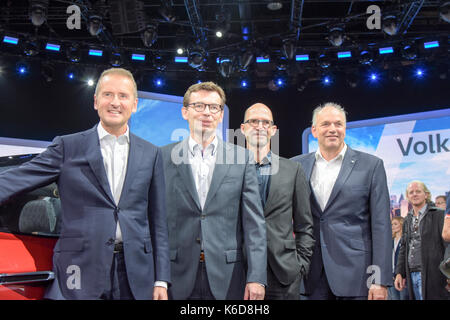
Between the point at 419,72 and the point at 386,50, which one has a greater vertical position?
the point at 386,50

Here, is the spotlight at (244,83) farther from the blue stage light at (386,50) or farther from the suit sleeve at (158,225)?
the suit sleeve at (158,225)

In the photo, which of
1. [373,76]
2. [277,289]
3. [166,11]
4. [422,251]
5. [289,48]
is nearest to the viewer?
[277,289]

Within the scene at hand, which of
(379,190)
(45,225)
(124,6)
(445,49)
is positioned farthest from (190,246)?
(445,49)

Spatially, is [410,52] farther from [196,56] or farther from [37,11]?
[37,11]

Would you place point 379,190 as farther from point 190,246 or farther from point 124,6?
point 124,6

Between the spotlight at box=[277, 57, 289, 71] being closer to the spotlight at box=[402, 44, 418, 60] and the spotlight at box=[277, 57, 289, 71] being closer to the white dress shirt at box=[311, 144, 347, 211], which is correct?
the spotlight at box=[402, 44, 418, 60]

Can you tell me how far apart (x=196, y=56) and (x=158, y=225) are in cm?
573

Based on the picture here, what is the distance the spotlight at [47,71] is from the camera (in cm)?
790

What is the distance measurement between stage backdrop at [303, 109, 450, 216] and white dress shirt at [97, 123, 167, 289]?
6822mm

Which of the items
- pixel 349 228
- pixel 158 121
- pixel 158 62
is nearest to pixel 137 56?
pixel 158 62

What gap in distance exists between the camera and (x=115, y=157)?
224 cm

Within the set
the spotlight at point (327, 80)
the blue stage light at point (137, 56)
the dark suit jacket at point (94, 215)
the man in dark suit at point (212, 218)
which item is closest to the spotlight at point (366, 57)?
the spotlight at point (327, 80)

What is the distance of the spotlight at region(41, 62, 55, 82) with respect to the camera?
7.90m

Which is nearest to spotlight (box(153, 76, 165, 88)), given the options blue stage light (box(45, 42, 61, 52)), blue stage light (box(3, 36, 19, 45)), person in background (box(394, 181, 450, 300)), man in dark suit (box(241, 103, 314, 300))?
blue stage light (box(45, 42, 61, 52))
